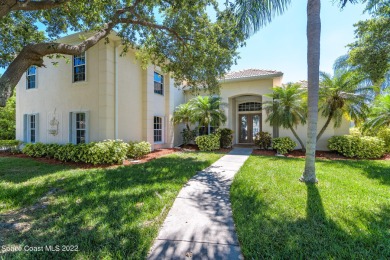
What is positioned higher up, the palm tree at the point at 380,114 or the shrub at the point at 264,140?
the palm tree at the point at 380,114

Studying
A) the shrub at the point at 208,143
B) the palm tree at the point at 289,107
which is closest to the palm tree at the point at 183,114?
the shrub at the point at 208,143

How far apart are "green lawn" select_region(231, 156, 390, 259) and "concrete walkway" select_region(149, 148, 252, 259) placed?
22cm

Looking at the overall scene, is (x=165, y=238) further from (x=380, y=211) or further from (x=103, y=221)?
(x=380, y=211)

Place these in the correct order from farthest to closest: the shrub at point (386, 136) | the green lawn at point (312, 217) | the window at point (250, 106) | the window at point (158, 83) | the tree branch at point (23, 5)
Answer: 1. the window at point (250, 106)
2. the window at point (158, 83)
3. the shrub at point (386, 136)
4. the tree branch at point (23, 5)
5. the green lawn at point (312, 217)

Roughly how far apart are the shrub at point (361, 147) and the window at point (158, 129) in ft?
37.5

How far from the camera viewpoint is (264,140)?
1366 centimetres

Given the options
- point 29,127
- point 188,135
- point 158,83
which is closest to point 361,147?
point 188,135

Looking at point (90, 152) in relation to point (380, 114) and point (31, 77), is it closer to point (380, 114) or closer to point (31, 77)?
point (31, 77)

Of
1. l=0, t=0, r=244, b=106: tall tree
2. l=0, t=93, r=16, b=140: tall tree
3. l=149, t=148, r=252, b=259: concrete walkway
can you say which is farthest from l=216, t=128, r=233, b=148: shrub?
l=0, t=93, r=16, b=140: tall tree

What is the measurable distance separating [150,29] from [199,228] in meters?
9.38

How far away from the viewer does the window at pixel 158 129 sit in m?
14.2

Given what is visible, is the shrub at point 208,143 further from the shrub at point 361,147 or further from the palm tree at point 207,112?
the shrub at point 361,147

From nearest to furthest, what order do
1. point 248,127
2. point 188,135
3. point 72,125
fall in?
point 72,125, point 188,135, point 248,127

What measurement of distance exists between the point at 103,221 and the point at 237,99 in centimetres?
1493
